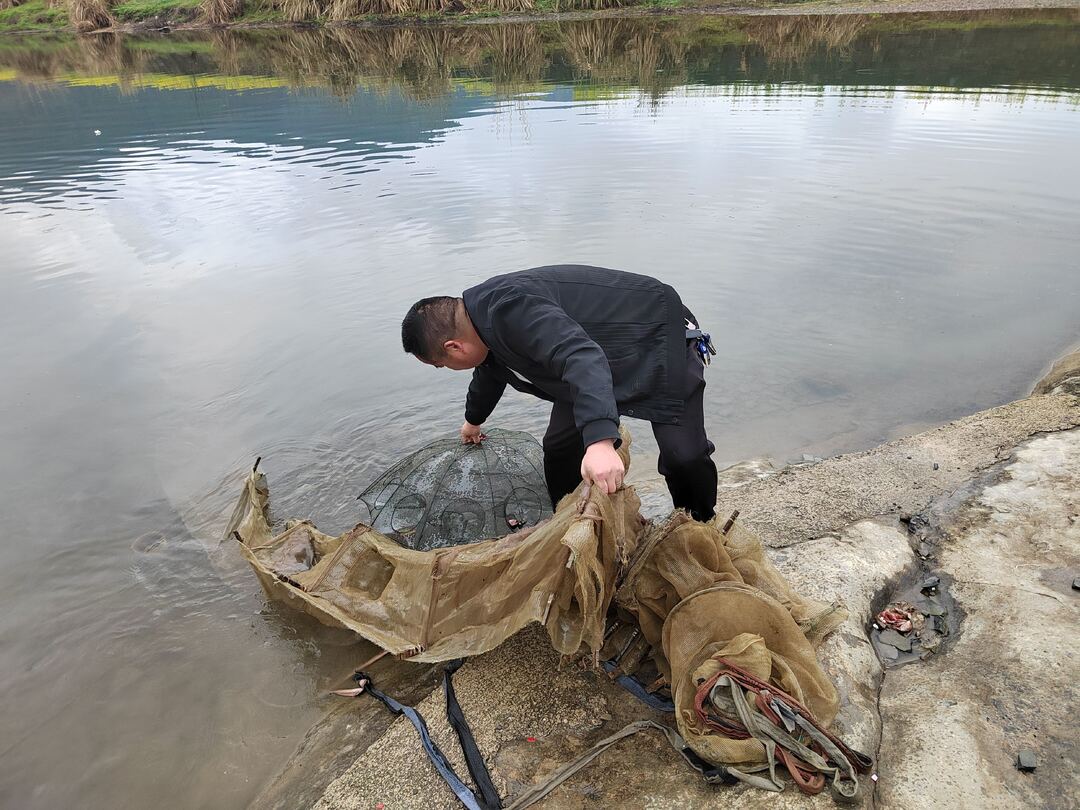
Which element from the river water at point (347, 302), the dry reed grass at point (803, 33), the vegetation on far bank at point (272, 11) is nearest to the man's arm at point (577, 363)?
the river water at point (347, 302)

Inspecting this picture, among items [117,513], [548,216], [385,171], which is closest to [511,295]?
[117,513]

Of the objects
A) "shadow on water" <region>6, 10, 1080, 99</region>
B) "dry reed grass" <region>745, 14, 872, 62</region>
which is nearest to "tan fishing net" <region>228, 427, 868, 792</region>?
"shadow on water" <region>6, 10, 1080, 99</region>

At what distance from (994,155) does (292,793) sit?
1352cm

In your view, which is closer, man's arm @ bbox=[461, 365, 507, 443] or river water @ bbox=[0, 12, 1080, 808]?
man's arm @ bbox=[461, 365, 507, 443]

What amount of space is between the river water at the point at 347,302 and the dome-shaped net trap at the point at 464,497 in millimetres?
740

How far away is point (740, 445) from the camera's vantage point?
541cm

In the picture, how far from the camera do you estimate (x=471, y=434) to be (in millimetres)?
3891

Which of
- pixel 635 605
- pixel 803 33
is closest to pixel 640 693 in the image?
pixel 635 605

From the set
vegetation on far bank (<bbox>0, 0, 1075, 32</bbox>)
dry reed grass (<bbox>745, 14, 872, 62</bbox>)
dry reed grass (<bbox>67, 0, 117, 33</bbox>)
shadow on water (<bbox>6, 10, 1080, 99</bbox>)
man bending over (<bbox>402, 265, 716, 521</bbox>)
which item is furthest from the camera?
dry reed grass (<bbox>67, 0, 117, 33</bbox>)

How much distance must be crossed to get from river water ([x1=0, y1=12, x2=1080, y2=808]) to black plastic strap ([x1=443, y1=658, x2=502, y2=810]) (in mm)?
958

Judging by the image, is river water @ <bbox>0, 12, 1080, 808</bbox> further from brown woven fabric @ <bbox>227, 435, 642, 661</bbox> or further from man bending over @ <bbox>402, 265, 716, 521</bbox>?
man bending over @ <bbox>402, 265, 716, 521</bbox>

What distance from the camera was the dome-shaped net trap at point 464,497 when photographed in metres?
3.76

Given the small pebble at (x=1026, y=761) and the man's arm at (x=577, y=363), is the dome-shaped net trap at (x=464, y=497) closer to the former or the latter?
the man's arm at (x=577, y=363)

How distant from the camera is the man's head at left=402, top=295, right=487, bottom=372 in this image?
2768mm
